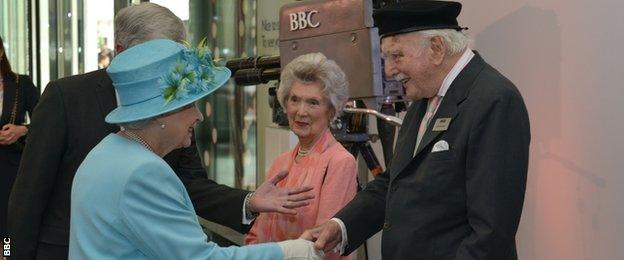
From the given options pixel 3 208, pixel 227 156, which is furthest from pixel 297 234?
pixel 227 156

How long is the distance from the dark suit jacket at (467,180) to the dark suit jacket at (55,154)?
36.8 inches

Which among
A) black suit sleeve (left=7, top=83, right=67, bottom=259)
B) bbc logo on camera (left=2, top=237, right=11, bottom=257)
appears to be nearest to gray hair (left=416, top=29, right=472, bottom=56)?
black suit sleeve (left=7, top=83, right=67, bottom=259)

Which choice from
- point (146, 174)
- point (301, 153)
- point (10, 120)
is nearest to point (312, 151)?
point (301, 153)

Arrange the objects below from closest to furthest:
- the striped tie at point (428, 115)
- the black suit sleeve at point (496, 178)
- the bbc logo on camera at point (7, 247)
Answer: the black suit sleeve at point (496, 178)
the striped tie at point (428, 115)
the bbc logo on camera at point (7, 247)

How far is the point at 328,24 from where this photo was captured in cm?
372

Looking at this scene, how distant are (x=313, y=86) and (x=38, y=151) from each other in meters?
0.92

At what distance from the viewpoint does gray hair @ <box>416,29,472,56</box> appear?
2633 mm


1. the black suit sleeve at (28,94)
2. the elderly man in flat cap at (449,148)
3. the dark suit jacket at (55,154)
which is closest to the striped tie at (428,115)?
the elderly man in flat cap at (449,148)

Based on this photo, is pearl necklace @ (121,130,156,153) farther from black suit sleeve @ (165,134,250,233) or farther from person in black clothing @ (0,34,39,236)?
person in black clothing @ (0,34,39,236)

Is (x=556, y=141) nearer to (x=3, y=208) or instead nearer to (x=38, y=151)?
(x=38, y=151)

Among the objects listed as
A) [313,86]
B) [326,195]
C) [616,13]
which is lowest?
[326,195]

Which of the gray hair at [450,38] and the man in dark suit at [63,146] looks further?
the man in dark suit at [63,146]

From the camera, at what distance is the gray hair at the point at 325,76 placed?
10.8 feet

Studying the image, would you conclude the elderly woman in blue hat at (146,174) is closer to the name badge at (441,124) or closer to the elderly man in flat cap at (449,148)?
the elderly man in flat cap at (449,148)
